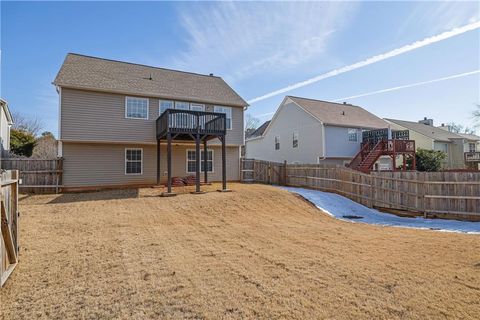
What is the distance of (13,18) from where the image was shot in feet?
29.1

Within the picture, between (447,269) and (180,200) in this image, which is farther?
(180,200)

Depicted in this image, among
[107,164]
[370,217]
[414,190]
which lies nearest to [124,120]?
[107,164]

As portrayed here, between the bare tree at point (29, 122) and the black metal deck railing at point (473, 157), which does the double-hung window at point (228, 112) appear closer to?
the black metal deck railing at point (473, 157)

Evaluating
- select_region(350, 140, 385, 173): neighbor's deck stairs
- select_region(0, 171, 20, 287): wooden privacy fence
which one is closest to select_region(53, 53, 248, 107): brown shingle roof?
select_region(350, 140, 385, 173): neighbor's deck stairs

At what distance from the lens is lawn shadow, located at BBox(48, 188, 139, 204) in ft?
39.7

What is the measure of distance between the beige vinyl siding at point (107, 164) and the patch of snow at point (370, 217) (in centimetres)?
843

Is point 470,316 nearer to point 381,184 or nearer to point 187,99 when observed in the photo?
point 381,184

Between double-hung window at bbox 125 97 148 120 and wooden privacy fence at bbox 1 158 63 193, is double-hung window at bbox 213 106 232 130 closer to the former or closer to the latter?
double-hung window at bbox 125 97 148 120

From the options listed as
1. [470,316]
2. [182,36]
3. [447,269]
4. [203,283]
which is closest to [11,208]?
[203,283]

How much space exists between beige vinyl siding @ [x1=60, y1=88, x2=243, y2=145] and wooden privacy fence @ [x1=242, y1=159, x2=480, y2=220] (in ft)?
35.5

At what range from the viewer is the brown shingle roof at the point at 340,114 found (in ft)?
76.2

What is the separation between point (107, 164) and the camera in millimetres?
15477

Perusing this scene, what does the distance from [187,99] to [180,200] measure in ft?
25.7

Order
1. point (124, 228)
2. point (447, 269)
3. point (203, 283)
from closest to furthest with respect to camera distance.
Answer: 1. point (203, 283)
2. point (447, 269)
3. point (124, 228)
